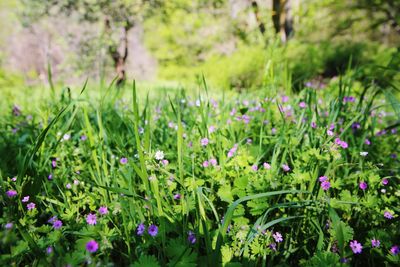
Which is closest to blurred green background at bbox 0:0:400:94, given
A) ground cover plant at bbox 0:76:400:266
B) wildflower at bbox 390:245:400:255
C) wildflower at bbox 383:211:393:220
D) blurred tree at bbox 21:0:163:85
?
blurred tree at bbox 21:0:163:85

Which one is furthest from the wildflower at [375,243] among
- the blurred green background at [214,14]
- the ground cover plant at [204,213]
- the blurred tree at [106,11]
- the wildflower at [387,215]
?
the blurred tree at [106,11]

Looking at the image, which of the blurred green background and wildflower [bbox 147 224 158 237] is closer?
wildflower [bbox 147 224 158 237]

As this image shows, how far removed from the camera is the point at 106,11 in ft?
30.6

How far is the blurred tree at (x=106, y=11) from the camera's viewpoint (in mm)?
9086

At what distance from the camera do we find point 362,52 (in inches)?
361

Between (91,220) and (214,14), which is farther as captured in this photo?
(214,14)

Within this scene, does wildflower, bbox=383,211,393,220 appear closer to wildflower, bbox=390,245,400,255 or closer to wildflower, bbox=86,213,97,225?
wildflower, bbox=390,245,400,255

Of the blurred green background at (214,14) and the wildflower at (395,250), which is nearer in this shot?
the wildflower at (395,250)

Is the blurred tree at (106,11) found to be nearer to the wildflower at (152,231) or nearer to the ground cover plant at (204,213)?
the ground cover plant at (204,213)

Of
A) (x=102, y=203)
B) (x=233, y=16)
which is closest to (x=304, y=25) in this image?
(x=233, y=16)

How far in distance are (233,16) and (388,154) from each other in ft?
54.2

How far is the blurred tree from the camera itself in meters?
9.09

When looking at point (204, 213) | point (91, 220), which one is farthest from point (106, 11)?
point (204, 213)

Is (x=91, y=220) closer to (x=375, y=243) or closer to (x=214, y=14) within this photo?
(x=375, y=243)
